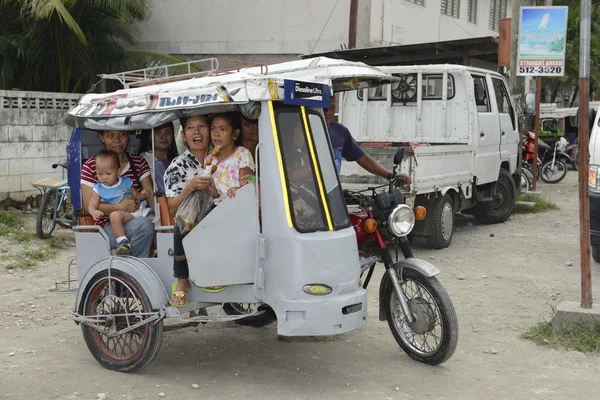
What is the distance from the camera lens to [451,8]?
72.0 feet

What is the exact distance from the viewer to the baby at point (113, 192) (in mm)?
5180

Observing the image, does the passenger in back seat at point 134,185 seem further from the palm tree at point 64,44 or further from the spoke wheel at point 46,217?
the palm tree at point 64,44

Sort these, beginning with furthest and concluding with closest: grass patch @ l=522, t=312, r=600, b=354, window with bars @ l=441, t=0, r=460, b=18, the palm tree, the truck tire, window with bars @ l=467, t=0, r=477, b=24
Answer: window with bars @ l=467, t=0, r=477, b=24, window with bars @ l=441, t=0, r=460, b=18, the palm tree, the truck tire, grass patch @ l=522, t=312, r=600, b=354

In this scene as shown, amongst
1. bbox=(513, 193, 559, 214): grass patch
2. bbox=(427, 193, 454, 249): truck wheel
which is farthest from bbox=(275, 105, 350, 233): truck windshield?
bbox=(513, 193, 559, 214): grass patch

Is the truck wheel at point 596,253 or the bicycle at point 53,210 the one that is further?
the bicycle at point 53,210

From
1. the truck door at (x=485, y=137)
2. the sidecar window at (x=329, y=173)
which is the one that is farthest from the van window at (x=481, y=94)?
the sidecar window at (x=329, y=173)

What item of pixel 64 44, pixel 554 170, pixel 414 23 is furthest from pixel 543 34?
pixel 64 44

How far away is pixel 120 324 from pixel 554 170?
15.5m

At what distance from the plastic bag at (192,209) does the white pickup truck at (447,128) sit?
5078 millimetres

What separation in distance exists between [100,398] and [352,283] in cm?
160

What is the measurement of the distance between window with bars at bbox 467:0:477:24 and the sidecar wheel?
64.9ft

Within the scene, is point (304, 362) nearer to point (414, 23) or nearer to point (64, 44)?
point (64, 44)

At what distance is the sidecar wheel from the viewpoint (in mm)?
4992

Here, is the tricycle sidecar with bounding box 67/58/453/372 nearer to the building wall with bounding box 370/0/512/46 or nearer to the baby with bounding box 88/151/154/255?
the baby with bounding box 88/151/154/255
